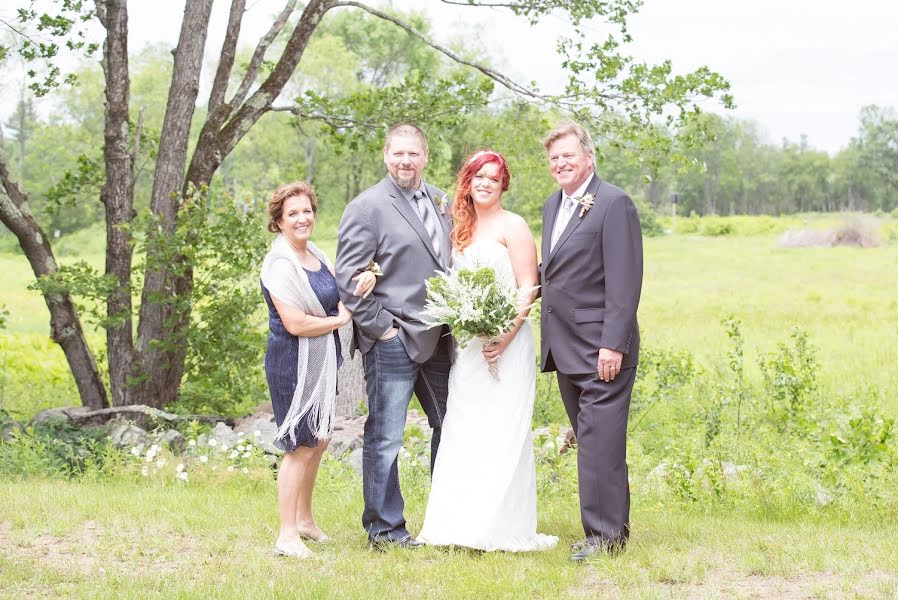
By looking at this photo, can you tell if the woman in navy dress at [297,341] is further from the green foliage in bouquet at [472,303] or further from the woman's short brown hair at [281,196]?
the green foliage in bouquet at [472,303]

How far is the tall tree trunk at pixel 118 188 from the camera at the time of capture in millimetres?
10875

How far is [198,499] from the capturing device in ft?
23.8

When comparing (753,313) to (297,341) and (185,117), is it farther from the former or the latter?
(297,341)

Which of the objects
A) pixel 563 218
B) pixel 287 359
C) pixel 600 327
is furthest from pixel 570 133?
pixel 287 359

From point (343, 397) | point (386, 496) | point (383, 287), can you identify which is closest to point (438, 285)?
point (383, 287)

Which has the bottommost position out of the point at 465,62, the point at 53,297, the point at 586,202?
the point at 53,297

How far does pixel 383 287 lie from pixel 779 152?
415 feet

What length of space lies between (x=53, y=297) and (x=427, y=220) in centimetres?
668

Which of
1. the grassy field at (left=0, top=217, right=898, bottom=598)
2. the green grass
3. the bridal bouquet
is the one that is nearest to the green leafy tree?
the grassy field at (left=0, top=217, right=898, bottom=598)

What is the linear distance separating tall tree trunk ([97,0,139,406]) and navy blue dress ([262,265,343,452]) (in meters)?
5.65

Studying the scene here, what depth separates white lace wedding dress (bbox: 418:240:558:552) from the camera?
558 cm

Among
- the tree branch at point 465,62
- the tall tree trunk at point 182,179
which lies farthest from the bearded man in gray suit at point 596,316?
the tall tree trunk at point 182,179

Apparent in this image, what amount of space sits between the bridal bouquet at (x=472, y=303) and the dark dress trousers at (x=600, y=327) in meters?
0.33

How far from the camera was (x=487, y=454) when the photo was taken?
18.5 ft
